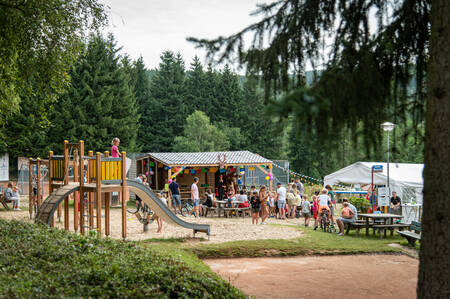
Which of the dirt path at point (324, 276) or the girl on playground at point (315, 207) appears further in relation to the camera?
the girl on playground at point (315, 207)

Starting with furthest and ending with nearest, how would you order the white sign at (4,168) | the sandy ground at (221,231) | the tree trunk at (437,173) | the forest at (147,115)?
the forest at (147,115) → the white sign at (4,168) → the sandy ground at (221,231) → the tree trunk at (437,173)

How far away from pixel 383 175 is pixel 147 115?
1346 inches

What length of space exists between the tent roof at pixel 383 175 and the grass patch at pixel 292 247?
6919 millimetres

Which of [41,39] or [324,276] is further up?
[41,39]

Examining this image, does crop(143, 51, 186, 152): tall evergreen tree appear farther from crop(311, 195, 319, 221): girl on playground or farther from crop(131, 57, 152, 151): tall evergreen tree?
crop(311, 195, 319, 221): girl on playground

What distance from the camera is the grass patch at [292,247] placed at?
1149cm

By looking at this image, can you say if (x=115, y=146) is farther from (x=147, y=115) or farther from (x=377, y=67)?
(x=147, y=115)

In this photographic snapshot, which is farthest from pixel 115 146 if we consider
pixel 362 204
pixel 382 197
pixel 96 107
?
pixel 96 107

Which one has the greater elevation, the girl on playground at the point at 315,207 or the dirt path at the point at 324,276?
the girl on playground at the point at 315,207

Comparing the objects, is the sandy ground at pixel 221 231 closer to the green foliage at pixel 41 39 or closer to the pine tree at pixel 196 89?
the green foliage at pixel 41 39

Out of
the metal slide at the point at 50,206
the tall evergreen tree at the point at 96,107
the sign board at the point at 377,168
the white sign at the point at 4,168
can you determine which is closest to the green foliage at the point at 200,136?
A: the tall evergreen tree at the point at 96,107

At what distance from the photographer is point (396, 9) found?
4.95 meters

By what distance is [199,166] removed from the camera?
976 inches

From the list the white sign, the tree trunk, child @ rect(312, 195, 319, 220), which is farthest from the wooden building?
the tree trunk
